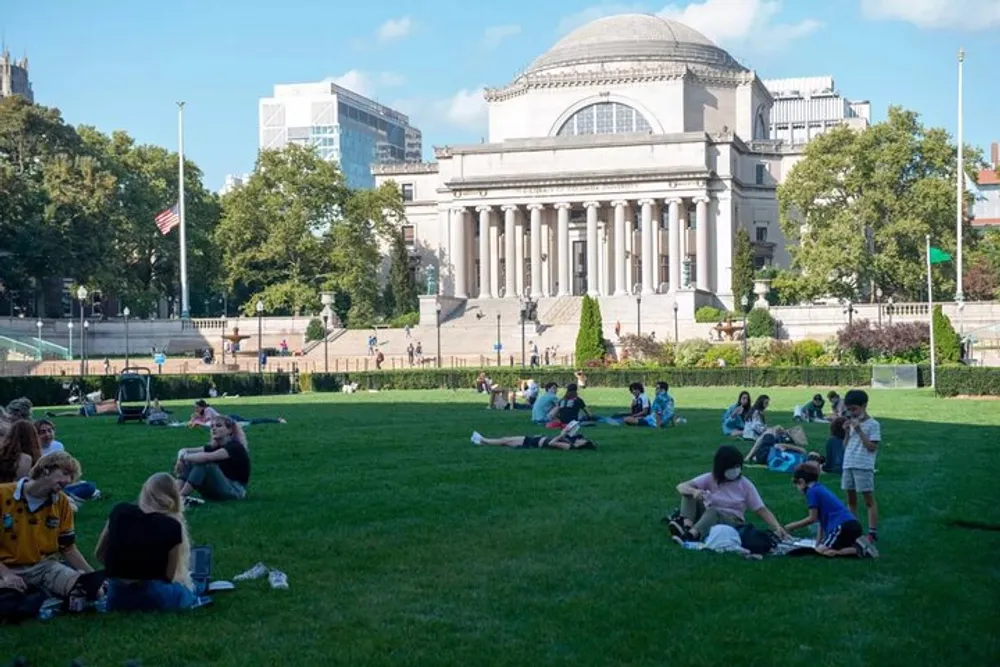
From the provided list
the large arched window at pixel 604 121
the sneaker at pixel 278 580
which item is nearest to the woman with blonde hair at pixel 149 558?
the sneaker at pixel 278 580

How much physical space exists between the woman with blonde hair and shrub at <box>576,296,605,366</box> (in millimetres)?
49424

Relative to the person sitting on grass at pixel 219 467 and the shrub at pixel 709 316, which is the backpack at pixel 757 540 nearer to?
the person sitting on grass at pixel 219 467

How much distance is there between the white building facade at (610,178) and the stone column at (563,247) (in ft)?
0.32

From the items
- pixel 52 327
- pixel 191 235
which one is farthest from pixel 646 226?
pixel 52 327

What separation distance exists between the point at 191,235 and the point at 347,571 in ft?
260

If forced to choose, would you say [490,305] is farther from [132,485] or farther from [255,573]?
[255,573]

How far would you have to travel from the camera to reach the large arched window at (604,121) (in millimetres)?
95312

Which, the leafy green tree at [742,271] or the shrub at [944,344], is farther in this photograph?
the leafy green tree at [742,271]

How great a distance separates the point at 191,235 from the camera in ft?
288

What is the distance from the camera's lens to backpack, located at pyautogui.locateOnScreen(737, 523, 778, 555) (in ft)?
40.4

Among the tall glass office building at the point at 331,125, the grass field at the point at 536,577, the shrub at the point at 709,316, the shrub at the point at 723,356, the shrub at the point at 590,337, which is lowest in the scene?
the grass field at the point at 536,577

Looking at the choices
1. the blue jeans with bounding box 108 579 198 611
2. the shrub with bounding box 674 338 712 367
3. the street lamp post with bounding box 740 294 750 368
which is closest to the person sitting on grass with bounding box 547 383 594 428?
the blue jeans with bounding box 108 579 198 611

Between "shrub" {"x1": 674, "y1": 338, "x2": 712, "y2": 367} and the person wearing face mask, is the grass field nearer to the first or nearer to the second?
the person wearing face mask

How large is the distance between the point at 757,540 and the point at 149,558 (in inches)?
224
